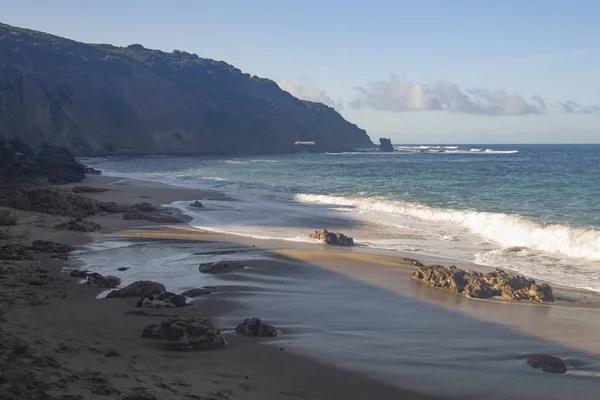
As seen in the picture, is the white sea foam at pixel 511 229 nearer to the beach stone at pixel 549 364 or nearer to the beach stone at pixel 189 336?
the beach stone at pixel 549 364

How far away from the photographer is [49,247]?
11.3m

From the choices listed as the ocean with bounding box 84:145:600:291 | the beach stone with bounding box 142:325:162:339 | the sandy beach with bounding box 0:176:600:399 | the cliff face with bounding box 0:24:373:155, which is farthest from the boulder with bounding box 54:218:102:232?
the cliff face with bounding box 0:24:373:155

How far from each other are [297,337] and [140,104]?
320ft

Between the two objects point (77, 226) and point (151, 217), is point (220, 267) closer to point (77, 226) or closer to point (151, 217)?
point (77, 226)

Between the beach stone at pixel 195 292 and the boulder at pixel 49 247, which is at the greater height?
the boulder at pixel 49 247

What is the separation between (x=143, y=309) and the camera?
24.9 ft

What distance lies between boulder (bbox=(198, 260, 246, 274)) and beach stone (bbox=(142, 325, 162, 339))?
3843 millimetres

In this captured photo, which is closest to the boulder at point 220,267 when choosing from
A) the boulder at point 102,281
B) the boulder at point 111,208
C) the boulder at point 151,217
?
the boulder at point 102,281

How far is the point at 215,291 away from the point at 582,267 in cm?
756

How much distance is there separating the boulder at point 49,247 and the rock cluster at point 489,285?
6.74 m

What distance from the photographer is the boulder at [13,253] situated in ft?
32.4

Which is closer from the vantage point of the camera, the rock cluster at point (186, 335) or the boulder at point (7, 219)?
the rock cluster at point (186, 335)

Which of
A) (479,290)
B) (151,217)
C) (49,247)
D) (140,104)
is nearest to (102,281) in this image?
(49,247)

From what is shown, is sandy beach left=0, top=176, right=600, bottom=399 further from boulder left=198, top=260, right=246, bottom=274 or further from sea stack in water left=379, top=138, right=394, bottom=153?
sea stack in water left=379, top=138, right=394, bottom=153
